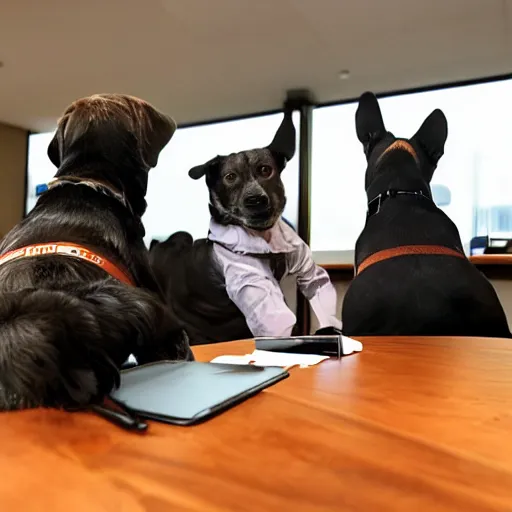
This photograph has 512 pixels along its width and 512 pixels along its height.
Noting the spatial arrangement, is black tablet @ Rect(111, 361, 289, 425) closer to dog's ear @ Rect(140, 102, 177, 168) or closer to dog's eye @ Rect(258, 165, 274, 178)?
dog's ear @ Rect(140, 102, 177, 168)

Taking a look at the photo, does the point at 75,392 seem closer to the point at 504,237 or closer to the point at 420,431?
the point at 420,431

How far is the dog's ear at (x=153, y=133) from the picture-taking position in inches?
44.9

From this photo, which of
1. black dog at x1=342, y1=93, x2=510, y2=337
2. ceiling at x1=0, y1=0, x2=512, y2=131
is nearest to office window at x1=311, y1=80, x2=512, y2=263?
ceiling at x1=0, y1=0, x2=512, y2=131

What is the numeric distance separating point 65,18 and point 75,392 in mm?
2683

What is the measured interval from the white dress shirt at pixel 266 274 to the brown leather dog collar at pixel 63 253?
113 centimetres

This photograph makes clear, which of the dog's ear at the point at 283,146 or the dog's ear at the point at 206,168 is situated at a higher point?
→ the dog's ear at the point at 283,146

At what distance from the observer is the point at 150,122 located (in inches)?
45.8

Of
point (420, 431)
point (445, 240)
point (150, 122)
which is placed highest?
point (150, 122)

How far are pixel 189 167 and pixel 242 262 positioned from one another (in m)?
2.35

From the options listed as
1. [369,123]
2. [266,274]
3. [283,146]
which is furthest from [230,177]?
[369,123]

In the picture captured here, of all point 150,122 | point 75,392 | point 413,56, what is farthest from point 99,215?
point 413,56

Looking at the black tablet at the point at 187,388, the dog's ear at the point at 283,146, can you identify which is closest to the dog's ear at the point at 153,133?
the black tablet at the point at 187,388

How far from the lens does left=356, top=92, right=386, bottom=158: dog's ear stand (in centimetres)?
189

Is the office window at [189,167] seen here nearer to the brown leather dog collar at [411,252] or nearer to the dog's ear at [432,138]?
the dog's ear at [432,138]
